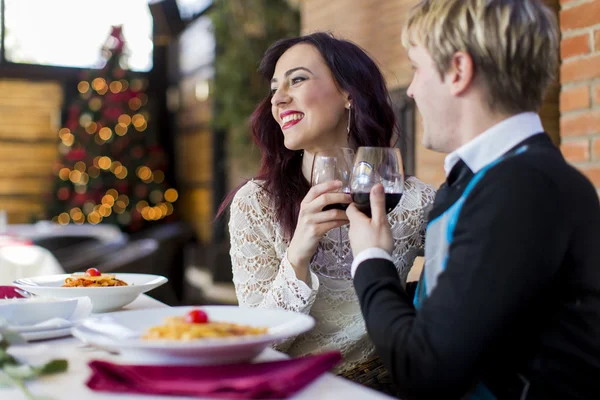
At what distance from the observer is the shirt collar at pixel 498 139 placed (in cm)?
106

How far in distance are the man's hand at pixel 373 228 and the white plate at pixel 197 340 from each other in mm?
183

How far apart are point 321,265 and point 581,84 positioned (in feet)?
3.73

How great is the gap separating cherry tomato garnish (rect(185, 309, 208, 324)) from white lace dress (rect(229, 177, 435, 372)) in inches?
28.2

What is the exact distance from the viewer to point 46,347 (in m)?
1.11

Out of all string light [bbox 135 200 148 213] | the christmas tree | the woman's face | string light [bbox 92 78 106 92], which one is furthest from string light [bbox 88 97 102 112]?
the woman's face

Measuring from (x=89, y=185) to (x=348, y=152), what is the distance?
6.55 m

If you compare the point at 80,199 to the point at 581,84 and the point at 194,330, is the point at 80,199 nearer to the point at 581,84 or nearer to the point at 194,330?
the point at 581,84

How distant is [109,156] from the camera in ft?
25.2

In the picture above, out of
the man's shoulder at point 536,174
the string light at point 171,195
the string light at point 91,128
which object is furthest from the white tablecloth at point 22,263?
the string light at point 171,195

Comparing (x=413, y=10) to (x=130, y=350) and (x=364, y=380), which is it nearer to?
(x=130, y=350)

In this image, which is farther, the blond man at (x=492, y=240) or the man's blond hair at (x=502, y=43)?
the man's blond hair at (x=502, y=43)

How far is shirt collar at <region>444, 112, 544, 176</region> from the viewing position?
1056 millimetres

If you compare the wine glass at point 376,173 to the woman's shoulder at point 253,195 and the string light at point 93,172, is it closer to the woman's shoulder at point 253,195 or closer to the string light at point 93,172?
the woman's shoulder at point 253,195

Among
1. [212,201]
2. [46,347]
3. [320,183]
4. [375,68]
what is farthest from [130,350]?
[212,201]
